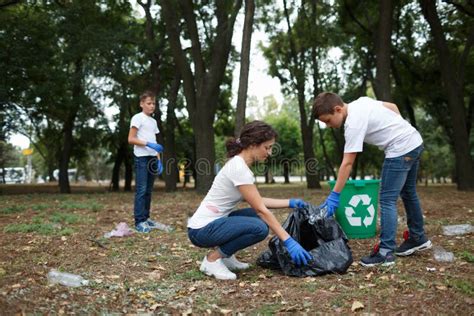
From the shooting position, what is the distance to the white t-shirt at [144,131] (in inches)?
216

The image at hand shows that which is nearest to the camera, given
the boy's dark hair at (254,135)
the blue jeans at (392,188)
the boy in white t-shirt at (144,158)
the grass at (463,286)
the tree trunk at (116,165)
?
the grass at (463,286)

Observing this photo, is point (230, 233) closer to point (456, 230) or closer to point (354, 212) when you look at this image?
point (354, 212)

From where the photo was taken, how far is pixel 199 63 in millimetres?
11109

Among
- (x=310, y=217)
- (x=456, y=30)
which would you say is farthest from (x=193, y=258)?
(x=456, y=30)

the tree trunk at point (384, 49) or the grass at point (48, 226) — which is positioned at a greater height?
the tree trunk at point (384, 49)

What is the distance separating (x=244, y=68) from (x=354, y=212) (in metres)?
4.71

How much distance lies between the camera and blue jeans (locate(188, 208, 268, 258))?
11.0 feet

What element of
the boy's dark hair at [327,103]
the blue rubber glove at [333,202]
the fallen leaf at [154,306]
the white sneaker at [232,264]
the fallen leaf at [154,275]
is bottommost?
the fallen leaf at [154,306]

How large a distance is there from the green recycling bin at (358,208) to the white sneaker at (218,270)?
1.52 m

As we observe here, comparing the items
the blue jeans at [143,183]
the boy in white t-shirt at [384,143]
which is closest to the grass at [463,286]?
the boy in white t-shirt at [384,143]

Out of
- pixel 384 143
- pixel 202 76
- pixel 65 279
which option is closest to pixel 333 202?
pixel 384 143

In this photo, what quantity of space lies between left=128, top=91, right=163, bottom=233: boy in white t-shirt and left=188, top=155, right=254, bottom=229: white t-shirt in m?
2.12

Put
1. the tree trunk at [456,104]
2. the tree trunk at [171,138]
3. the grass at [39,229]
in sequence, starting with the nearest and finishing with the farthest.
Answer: the grass at [39,229]
the tree trunk at [456,104]
the tree trunk at [171,138]

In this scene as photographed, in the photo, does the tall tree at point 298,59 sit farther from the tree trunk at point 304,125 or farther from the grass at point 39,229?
the grass at point 39,229
